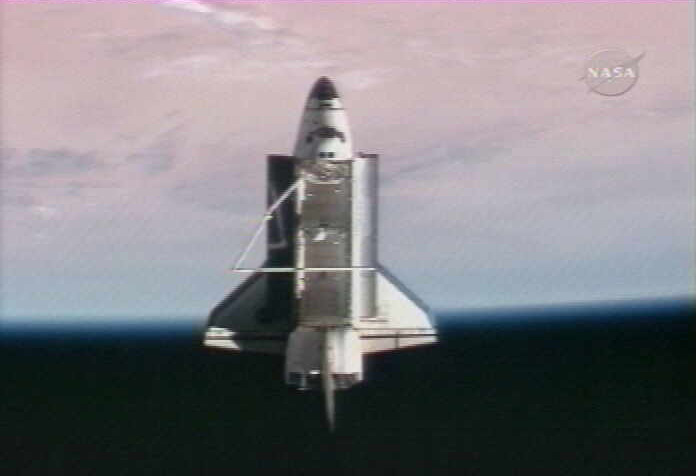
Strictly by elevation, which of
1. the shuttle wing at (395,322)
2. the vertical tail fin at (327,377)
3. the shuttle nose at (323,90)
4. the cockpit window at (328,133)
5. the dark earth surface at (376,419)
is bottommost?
the dark earth surface at (376,419)

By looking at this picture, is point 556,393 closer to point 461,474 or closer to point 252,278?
point 461,474

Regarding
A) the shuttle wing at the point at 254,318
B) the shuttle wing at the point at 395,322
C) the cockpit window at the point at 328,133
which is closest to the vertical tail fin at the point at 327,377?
the shuttle wing at the point at 395,322

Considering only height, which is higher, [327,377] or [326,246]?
[326,246]

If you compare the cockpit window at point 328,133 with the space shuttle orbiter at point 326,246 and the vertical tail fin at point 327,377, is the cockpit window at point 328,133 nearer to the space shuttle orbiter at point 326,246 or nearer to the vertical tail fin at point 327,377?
the space shuttle orbiter at point 326,246

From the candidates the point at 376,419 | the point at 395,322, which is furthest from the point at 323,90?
the point at 376,419

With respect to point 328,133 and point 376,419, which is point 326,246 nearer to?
point 328,133

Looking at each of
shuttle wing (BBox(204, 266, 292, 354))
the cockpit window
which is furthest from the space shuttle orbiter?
shuttle wing (BBox(204, 266, 292, 354))

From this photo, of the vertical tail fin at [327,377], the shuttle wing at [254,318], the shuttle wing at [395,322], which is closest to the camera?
the vertical tail fin at [327,377]
